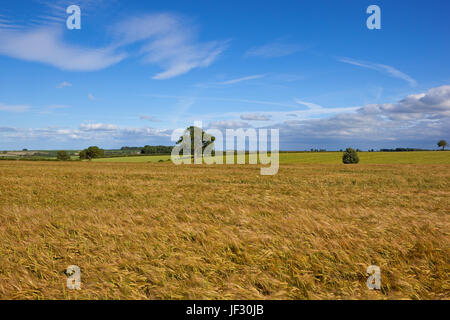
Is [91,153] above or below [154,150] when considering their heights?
below

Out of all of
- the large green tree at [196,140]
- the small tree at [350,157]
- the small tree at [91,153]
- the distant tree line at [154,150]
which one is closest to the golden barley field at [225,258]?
the small tree at [350,157]

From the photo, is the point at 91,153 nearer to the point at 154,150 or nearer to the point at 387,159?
the point at 154,150

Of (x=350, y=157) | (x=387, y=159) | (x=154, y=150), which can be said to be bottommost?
(x=387, y=159)

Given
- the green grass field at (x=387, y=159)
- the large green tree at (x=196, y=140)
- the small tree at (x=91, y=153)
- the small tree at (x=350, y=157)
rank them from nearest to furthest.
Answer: the small tree at (x=350, y=157), the green grass field at (x=387, y=159), the large green tree at (x=196, y=140), the small tree at (x=91, y=153)

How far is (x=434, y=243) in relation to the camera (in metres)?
3.26

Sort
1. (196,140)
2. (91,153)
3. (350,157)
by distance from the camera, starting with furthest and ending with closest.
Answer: (91,153) → (196,140) → (350,157)

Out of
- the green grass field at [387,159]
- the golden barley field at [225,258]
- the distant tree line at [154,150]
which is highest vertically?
the distant tree line at [154,150]

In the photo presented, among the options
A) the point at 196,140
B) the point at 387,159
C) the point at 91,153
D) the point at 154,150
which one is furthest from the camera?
the point at 154,150

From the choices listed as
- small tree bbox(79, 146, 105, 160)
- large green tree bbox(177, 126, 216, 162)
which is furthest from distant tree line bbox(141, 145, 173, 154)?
large green tree bbox(177, 126, 216, 162)

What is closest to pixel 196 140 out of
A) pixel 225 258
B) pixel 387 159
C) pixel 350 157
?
pixel 350 157

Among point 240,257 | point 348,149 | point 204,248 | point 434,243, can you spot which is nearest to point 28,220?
point 204,248

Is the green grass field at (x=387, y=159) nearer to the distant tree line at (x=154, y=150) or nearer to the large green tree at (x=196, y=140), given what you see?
the large green tree at (x=196, y=140)

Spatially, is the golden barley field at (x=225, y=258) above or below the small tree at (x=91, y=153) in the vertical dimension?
below

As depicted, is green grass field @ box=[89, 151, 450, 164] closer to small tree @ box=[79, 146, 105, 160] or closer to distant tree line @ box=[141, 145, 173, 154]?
small tree @ box=[79, 146, 105, 160]
